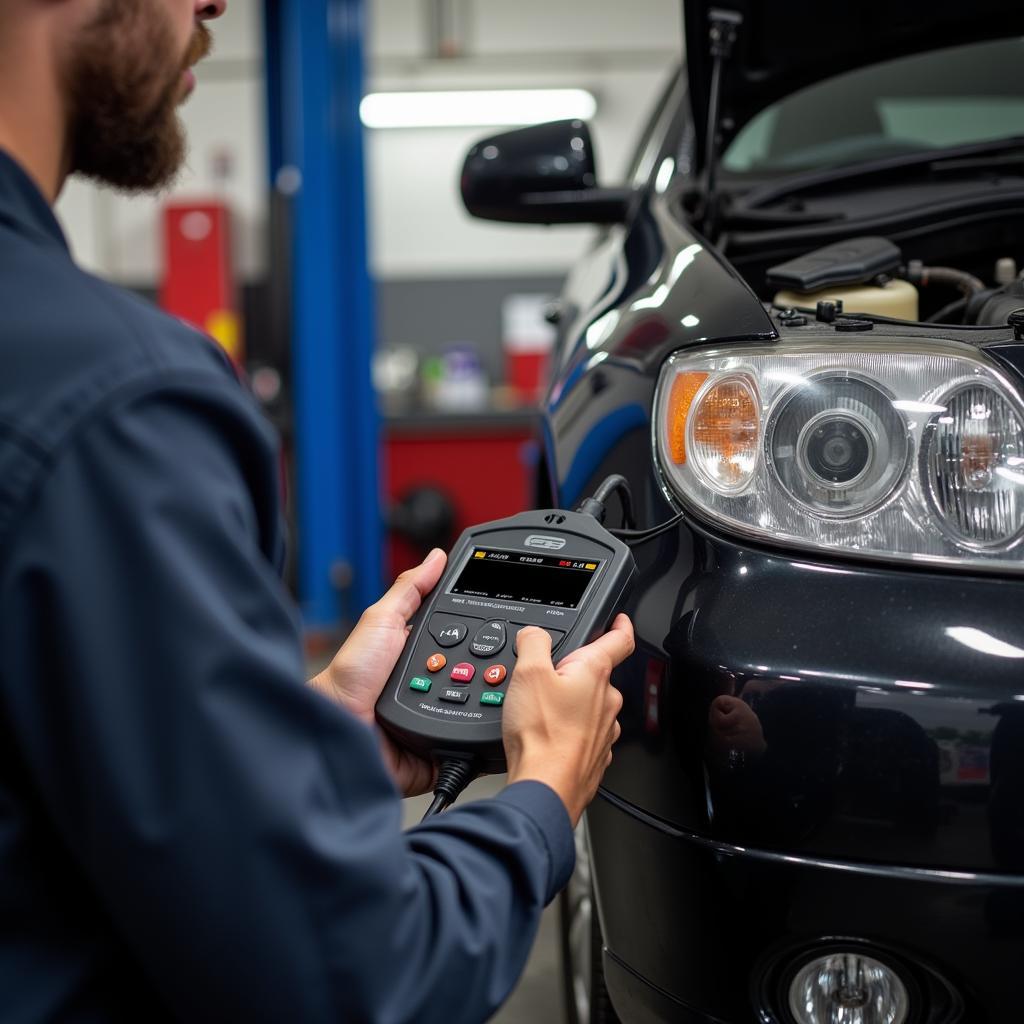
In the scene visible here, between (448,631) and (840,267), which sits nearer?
(448,631)

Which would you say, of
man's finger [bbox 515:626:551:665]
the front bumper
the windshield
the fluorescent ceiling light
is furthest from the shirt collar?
the fluorescent ceiling light

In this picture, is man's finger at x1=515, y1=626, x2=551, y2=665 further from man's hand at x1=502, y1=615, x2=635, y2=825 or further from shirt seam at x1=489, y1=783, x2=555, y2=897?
shirt seam at x1=489, y1=783, x2=555, y2=897

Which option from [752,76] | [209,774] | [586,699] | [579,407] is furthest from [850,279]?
[209,774]

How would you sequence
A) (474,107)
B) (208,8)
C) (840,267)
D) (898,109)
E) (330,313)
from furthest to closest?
(474,107) → (330,313) → (898,109) → (840,267) → (208,8)

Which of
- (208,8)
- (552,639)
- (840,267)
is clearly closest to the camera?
(208,8)

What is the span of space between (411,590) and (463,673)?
126 millimetres

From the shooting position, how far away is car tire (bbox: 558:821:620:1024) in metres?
1.25

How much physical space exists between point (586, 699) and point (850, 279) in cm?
68

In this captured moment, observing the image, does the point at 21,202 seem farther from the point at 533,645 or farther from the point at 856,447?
the point at 856,447

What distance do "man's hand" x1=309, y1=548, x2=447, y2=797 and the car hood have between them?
0.92 meters

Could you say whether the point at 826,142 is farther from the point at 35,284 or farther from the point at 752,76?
the point at 35,284

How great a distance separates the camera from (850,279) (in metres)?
1.32

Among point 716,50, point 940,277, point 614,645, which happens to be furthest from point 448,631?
point 716,50

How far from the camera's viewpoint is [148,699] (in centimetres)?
56
